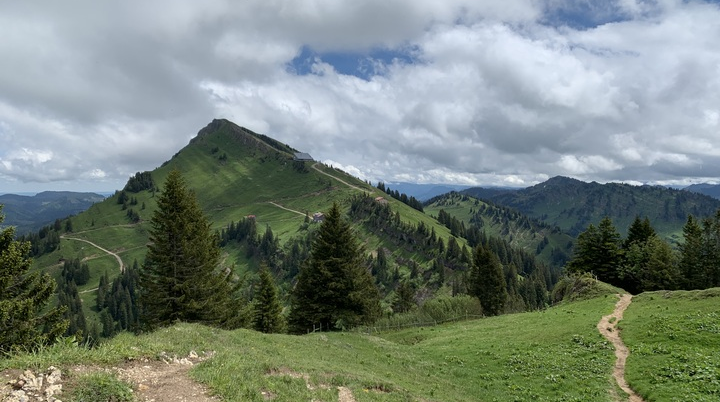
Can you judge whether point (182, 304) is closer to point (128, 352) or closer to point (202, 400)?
point (128, 352)

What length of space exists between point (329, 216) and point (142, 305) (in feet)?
79.1

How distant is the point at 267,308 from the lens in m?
58.6

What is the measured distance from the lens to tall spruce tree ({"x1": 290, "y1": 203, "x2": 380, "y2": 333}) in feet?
157

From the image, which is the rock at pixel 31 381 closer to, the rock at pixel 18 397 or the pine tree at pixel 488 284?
the rock at pixel 18 397

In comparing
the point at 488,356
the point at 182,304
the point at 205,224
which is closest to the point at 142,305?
the point at 182,304

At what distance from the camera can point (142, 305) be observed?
3425cm

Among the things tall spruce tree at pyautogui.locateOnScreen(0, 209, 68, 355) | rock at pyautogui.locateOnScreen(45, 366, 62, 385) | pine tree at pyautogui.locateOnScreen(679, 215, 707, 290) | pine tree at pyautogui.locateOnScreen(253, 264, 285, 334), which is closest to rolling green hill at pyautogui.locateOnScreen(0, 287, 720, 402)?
rock at pyautogui.locateOnScreen(45, 366, 62, 385)

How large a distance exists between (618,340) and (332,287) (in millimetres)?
30832

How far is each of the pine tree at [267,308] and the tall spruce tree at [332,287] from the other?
8.53 m

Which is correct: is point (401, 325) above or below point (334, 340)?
below

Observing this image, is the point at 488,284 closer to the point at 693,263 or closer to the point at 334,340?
the point at 693,263

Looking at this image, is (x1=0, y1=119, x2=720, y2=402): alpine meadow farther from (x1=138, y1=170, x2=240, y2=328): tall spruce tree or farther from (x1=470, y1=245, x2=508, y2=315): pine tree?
(x1=470, y1=245, x2=508, y2=315): pine tree

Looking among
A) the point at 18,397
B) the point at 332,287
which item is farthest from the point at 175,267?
the point at 18,397

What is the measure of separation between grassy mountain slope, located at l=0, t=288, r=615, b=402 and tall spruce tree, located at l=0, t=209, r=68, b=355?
840 centimetres
